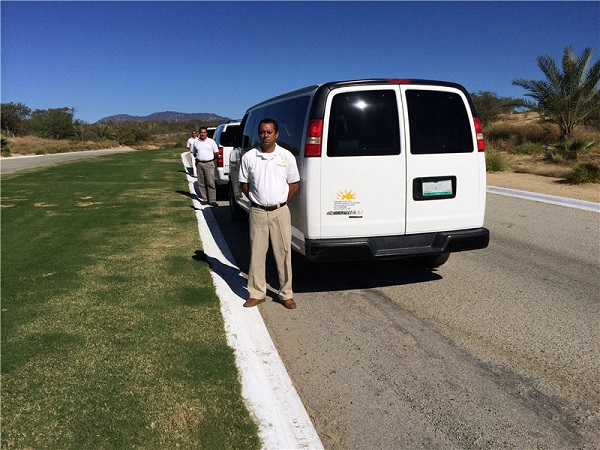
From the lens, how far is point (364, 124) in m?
4.74

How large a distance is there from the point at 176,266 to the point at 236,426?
3.53 meters

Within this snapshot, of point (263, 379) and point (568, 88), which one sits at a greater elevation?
point (568, 88)

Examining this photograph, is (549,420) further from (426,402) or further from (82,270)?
(82,270)

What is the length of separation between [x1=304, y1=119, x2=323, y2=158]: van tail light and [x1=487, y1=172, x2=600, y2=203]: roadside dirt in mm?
9543

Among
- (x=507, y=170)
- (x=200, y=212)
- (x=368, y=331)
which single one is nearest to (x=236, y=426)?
(x=368, y=331)

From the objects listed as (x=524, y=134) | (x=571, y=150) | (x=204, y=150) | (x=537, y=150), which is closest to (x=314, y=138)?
(x=204, y=150)

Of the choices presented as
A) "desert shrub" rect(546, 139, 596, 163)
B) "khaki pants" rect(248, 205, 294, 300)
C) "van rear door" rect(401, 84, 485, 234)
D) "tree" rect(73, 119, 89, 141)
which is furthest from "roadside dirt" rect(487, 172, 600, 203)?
"tree" rect(73, 119, 89, 141)

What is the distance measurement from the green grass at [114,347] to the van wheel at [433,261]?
2.82 metres

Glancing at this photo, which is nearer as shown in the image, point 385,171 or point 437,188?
point 385,171

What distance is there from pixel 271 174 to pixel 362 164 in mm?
905

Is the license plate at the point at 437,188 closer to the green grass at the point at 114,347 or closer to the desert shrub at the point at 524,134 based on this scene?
the green grass at the point at 114,347

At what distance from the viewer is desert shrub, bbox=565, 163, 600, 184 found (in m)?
14.2

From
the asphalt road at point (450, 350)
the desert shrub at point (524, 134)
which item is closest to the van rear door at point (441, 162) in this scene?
the asphalt road at point (450, 350)

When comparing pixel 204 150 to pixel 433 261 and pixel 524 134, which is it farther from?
pixel 524 134
